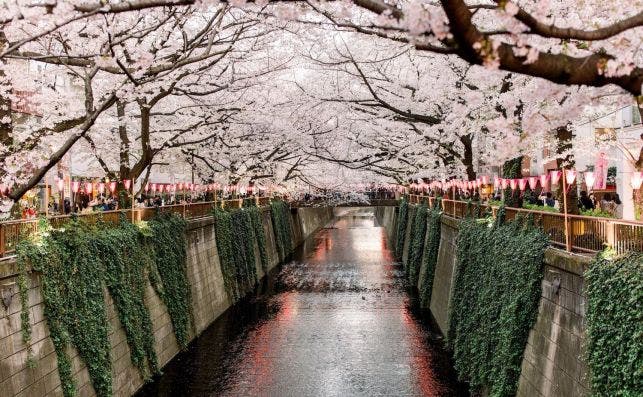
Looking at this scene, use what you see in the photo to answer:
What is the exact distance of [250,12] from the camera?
1440 centimetres

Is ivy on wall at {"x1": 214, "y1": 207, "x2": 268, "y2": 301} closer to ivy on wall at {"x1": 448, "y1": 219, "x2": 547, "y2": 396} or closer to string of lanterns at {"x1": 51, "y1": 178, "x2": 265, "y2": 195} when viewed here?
string of lanterns at {"x1": 51, "y1": 178, "x2": 265, "y2": 195}

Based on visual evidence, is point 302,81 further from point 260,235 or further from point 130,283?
point 130,283

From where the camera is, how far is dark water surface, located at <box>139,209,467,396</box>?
16688 millimetres

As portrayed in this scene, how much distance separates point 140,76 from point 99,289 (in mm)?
5119

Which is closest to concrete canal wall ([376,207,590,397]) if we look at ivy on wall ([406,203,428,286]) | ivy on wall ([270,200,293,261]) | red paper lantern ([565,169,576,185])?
red paper lantern ([565,169,576,185])

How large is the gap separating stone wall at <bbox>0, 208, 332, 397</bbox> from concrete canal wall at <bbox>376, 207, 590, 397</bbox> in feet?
30.2

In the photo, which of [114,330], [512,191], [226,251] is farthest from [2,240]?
[226,251]

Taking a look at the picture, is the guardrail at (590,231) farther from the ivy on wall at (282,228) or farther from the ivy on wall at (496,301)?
the ivy on wall at (282,228)

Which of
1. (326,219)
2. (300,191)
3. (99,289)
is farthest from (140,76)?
(326,219)

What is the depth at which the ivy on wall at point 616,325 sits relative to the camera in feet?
23.8

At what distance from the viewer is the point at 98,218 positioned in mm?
15500

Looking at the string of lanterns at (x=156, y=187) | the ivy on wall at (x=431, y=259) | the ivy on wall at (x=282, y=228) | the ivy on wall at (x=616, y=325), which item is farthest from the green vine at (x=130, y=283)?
the ivy on wall at (x=282, y=228)

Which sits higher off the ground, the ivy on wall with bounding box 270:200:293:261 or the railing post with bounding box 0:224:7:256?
the railing post with bounding box 0:224:7:256

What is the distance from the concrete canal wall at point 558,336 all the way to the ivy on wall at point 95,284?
30.0 feet
